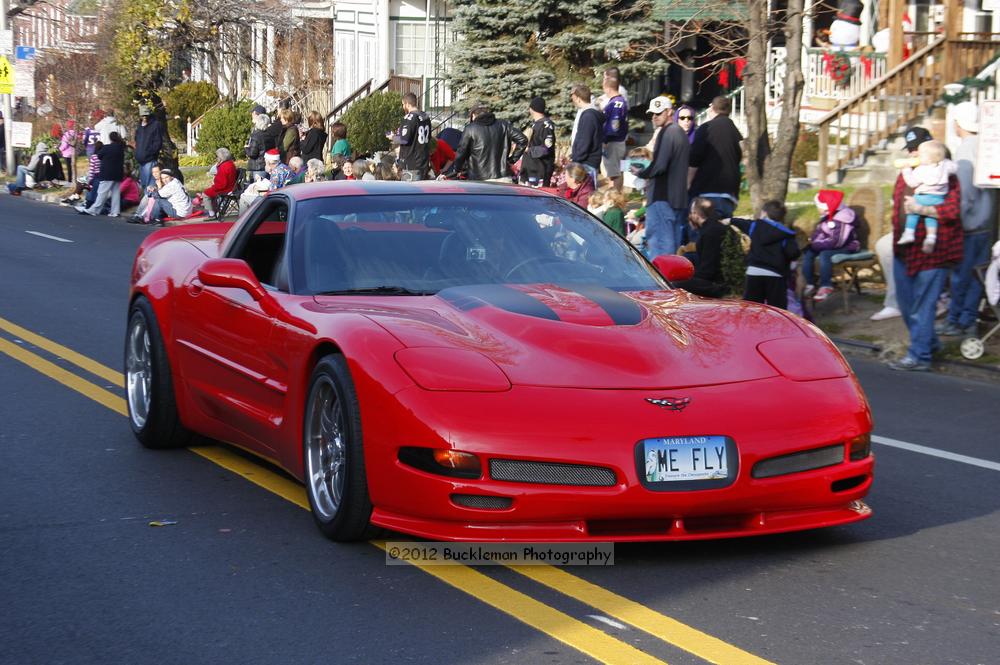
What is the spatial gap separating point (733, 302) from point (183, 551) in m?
2.67

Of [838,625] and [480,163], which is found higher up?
[480,163]

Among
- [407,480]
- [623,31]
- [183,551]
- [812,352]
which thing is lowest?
[183,551]

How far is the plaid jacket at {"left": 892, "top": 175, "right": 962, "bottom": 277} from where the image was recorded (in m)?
11.4

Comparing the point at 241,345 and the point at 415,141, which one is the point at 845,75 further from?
the point at 241,345

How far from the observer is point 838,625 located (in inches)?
191

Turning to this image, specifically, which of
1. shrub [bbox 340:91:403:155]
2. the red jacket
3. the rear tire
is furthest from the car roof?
shrub [bbox 340:91:403:155]

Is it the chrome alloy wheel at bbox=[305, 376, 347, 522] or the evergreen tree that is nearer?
the chrome alloy wheel at bbox=[305, 376, 347, 522]

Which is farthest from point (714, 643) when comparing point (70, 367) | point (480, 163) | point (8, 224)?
point (8, 224)

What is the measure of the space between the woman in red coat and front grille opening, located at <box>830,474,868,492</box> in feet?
69.1

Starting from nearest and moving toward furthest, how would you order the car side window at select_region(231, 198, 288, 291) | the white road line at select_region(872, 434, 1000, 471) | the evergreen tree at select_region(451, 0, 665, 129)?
1. the car side window at select_region(231, 198, 288, 291)
2. the white road line at select_region(872, 434, 1000, 471)
3. the evergreen tree at select_region(451, 0, 665, 129)

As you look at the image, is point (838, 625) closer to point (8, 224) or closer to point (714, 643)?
point (714, 643)

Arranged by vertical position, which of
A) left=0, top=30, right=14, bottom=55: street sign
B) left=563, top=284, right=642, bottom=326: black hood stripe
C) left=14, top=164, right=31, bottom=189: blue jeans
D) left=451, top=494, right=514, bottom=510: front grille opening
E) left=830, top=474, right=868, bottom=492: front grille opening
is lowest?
left=830, top=474, right=868, bottom=492: front grille opening

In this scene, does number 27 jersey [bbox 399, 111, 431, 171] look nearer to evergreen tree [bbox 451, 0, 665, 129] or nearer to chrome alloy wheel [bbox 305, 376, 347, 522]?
evergreen tree [bbox 451, 0, 665, 129]

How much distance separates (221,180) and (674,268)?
19.6 meters
